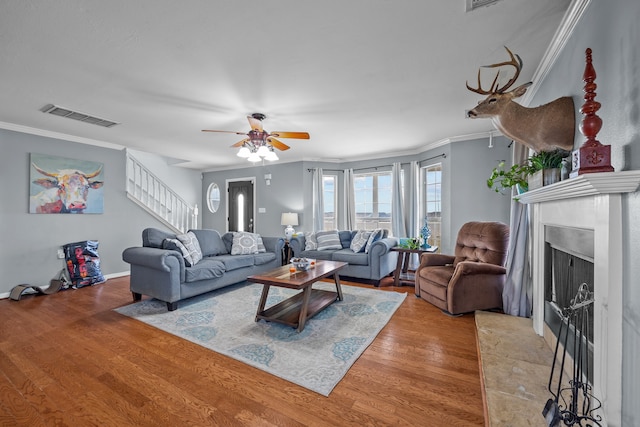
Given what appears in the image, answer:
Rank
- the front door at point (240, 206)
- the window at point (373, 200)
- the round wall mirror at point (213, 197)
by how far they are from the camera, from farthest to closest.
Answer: the round wall mirror at point (213, 197), the front door at point (240, 206), the window at point (373, 200)

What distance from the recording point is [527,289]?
2795 millimetres

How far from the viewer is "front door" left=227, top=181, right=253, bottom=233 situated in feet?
22.8

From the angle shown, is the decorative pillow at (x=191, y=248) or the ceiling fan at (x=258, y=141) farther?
the decorative pillow at (x=191, y=248)

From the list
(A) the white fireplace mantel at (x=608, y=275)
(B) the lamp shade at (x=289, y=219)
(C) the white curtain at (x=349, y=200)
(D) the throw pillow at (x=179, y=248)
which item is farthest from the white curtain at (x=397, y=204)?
(A) the white fireplace mantel at (x=608, y=275)

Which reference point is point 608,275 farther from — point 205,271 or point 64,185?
point 64,185

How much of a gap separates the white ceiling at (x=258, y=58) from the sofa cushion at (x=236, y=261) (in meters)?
1.95

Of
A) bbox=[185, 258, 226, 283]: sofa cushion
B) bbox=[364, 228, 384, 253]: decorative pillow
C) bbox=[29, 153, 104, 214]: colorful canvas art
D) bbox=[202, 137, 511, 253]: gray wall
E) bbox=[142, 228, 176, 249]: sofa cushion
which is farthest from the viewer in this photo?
bbox=[364, 228, 384, 253]: decorative pillow

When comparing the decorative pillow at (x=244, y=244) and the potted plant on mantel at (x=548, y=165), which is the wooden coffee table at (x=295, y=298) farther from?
the potted plant on mantel at (x=548, y=165)

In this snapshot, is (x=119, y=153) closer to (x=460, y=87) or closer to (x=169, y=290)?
(x=169, y=290)

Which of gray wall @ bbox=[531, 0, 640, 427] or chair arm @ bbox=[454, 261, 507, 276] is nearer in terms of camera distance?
gray wall @ bbox=[531, 0, 640, 427]

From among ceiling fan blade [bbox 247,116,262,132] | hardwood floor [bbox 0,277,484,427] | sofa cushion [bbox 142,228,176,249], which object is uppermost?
ceiling fan blade [bbox 247,116,262,132]

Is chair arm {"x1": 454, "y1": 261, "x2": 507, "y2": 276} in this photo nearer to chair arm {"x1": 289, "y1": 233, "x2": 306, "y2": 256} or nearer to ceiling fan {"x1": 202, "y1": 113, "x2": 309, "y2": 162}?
ceiling fan {"x1": 202, "y1": 113, "x2": 309, "y2": 162}

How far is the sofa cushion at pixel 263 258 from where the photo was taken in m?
4.48

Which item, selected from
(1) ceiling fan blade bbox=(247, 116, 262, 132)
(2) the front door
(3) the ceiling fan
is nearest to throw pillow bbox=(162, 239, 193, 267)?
(3) the ceiling fan
